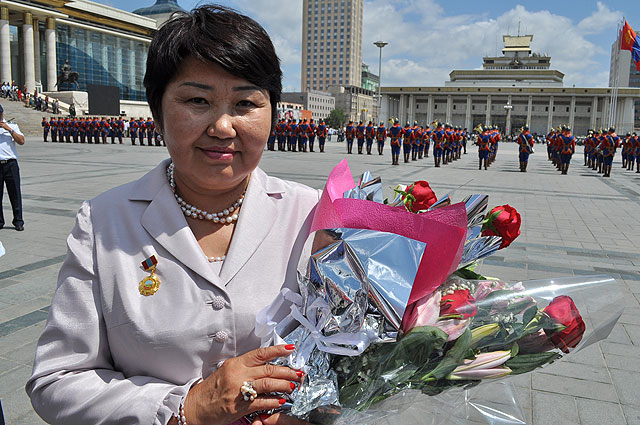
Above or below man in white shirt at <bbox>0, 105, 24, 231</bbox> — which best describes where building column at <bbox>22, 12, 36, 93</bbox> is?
above

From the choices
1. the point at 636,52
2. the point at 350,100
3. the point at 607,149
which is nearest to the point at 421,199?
the point at 607,149

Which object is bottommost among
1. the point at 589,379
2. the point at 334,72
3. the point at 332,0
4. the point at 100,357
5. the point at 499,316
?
the point at 589,379

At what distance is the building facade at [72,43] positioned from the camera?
44.0 meters

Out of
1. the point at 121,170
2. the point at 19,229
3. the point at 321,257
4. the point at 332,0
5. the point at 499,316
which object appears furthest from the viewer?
the point at 332,0

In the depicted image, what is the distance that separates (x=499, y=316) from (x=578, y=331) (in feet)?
0.65

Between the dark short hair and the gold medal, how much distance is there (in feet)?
1.29

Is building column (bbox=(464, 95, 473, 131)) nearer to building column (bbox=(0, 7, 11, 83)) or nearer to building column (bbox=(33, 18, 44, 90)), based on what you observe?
building column (bbox=(33, 18, 44, 90))

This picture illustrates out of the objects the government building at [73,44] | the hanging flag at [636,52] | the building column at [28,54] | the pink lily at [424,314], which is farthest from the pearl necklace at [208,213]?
the building column at [28,54]

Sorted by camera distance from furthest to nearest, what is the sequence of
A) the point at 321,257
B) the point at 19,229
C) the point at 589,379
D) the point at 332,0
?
the point at 332,0
the point at 19,229
the point at 589,379
the point at 321,257

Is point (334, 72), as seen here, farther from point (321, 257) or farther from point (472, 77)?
point (321, 257)

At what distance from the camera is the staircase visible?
110 feet

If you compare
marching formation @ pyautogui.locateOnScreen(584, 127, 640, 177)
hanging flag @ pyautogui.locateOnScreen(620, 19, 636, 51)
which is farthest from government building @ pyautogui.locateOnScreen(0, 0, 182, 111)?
marching formation @ pyautogui.locateOnScreen(584, 127, 640, 177)

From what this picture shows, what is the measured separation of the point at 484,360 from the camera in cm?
112

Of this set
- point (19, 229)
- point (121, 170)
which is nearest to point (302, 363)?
point (19, 229)
